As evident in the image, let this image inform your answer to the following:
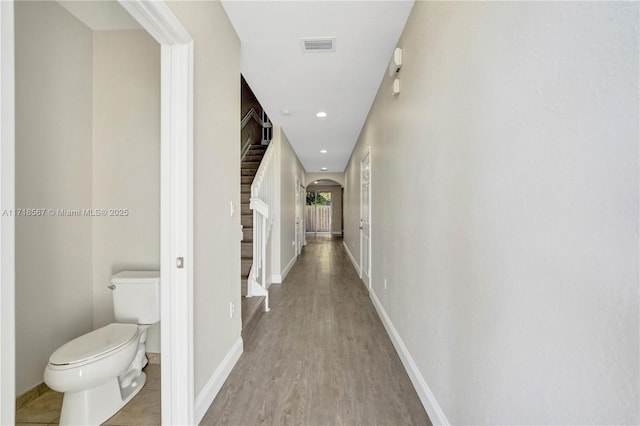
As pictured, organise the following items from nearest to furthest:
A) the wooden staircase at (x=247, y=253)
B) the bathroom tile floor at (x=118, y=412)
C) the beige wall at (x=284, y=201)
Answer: the bathroom tile floor at (x=118, y=412) → the wooden staircase at (x=247, y=253) → the beige wall at (x=284, y=201)

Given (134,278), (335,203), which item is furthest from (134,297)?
(335,203)

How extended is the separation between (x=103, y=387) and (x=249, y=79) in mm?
2859

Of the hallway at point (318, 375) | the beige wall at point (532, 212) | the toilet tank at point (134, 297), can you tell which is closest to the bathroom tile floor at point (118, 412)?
the hallway at point (318, 375)

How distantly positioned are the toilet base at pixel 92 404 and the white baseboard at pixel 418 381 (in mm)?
1829

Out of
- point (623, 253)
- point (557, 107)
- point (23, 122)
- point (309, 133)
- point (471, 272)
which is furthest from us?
point (309, 133)

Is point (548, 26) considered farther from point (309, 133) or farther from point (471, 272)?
point (309, 133)

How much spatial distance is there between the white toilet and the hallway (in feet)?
1.88

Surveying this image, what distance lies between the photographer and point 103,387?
1546 millimetres

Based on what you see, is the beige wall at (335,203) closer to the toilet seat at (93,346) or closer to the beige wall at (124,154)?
the beige wall at (124,154)

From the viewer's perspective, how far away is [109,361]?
147 cm

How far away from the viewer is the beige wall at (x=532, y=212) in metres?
0.57

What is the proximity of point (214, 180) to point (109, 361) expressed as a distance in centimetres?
117

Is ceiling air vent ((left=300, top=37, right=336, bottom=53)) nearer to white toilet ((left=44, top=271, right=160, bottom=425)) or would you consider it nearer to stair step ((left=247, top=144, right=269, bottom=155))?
white toilet ((left=44, top=271, right=160, bottom=425))

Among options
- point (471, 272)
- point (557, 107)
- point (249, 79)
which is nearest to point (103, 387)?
point (471, 272)
